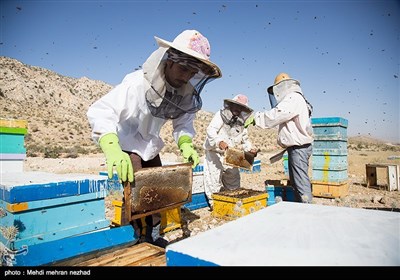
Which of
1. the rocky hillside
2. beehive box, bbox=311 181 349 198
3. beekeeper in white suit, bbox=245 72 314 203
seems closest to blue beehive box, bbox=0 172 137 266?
beekeeper in white suit, bbox=245 72 314 203

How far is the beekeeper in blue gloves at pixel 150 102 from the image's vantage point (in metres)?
2.13

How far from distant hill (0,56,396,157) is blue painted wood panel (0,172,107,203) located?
1504 cm

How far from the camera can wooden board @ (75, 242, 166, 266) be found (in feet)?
4.56

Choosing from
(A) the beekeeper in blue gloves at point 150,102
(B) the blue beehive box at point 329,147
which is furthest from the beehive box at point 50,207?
(B) the blue beehive box at point 329,147

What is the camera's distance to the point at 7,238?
224cm

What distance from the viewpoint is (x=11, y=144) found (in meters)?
4.00

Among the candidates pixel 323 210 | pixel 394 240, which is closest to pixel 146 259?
pixel 323 210

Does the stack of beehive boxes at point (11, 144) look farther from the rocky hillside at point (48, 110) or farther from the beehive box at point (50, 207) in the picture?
the rocky hillside at point (48, 110)

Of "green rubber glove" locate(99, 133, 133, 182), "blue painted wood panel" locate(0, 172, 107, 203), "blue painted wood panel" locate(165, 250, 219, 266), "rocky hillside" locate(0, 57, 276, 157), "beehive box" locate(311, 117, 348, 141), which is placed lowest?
"blue painted wood panel" locate(165, 250, 219, 266)

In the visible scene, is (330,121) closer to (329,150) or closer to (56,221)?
(329,150)

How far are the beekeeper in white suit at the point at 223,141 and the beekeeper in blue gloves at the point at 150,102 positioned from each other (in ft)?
8.09

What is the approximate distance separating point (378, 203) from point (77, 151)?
57.4ft

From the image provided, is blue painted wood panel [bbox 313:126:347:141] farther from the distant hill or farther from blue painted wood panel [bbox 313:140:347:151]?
the distant hill

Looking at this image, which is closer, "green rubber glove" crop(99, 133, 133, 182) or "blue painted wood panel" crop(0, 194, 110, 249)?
"green rubber glove" crop(99, 133, 133, 182)
